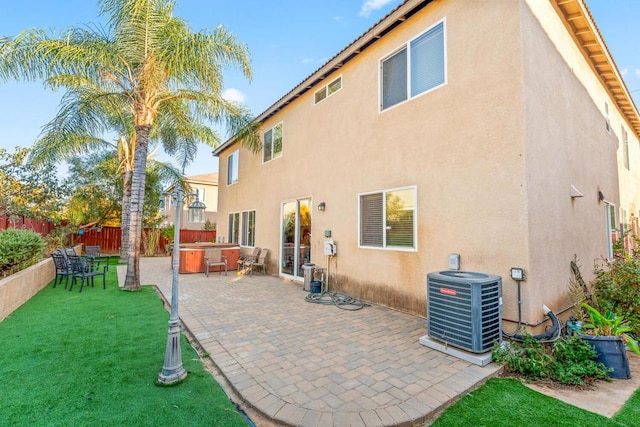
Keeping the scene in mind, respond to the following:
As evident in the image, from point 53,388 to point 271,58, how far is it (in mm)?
10257

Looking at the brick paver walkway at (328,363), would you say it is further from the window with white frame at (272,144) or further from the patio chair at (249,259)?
the window with white frame at (272,144)

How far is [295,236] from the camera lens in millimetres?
9719

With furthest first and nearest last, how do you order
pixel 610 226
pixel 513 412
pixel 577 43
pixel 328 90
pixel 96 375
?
pixel 328 90
pixel 610 226
pixel 577 43
pixel 96 375
pixel 513 412

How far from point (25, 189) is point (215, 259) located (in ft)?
28.9

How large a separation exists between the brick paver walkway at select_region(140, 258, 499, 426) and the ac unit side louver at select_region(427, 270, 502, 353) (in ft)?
0.96

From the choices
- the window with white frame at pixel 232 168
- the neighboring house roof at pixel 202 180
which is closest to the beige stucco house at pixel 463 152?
the window with white frame at pixel 232 168

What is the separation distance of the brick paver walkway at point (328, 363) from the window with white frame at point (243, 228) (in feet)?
19.2

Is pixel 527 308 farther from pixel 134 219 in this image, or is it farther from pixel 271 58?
pixel 271 58

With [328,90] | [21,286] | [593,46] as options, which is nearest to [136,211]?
[21,286]

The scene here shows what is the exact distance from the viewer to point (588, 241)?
21.6ft

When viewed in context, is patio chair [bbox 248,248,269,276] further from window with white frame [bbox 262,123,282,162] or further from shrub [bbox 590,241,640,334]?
shrub [bbox 590,241,640,334]

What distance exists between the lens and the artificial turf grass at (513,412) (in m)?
2.69

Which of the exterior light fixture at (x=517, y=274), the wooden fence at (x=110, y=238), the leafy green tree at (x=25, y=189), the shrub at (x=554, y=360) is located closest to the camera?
the shrub at (x=554, y=360)

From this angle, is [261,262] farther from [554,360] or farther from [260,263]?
[554,360]
